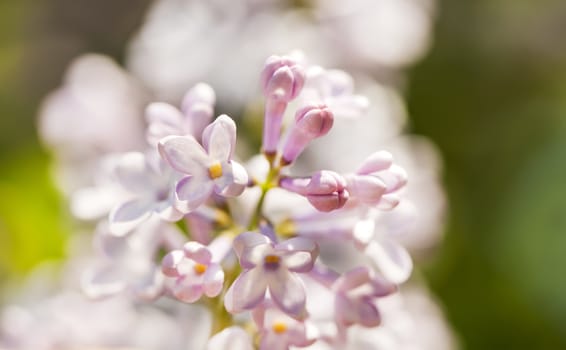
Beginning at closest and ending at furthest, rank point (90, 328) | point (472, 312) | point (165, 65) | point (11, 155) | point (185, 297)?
point (185, 297), point (90, 328), point (165, 65), point (472, 312), point (11, 155)

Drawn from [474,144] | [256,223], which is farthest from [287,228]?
[474,144]

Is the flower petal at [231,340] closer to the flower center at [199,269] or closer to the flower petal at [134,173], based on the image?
the flower center at [199,269]

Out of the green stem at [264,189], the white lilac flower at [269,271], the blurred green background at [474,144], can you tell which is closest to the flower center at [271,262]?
the white lilac flower at [269,271]

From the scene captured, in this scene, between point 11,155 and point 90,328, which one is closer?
point 90,328

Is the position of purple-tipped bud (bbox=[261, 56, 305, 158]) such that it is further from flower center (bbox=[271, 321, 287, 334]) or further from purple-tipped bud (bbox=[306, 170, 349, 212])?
flower center (bbox=[271, 321, 287, 334])

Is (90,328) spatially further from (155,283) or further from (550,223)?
(550,223)

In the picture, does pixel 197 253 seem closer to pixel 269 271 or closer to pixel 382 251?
pixel 269 271

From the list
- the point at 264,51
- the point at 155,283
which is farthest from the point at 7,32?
the point at 155,283
